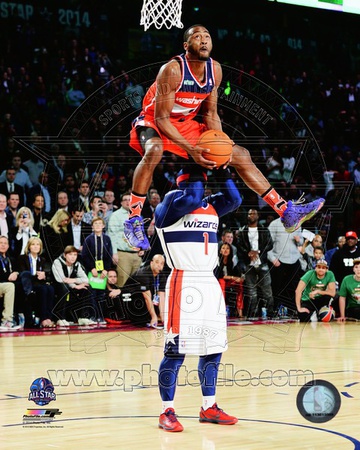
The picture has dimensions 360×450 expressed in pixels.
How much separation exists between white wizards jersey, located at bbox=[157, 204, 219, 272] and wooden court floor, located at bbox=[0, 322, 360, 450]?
1.26m

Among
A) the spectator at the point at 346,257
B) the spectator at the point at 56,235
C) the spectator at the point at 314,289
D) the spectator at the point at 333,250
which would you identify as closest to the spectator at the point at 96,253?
the spectator at the point at 56,235

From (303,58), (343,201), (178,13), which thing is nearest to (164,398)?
(178,13)

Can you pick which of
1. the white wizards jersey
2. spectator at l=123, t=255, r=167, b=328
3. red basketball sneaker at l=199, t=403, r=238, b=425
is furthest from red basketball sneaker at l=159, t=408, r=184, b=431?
spectator at l=123, t=255, r=167, b=328

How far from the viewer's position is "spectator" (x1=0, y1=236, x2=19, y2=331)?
45.1 feet

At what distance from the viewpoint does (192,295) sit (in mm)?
6426

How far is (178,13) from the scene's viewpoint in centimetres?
873

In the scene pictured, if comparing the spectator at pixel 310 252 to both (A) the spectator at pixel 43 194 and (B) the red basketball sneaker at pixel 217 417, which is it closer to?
(A) the spectator at pixel 43 194

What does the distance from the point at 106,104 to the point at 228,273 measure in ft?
13.0

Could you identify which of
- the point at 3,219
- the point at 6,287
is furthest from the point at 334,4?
the point at 6,287

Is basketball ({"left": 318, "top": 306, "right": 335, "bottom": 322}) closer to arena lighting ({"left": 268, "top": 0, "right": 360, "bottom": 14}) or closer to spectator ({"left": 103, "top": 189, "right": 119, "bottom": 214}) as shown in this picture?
spectator ({"left": 103, "top": 189, "right": 119, "bottom": 214})

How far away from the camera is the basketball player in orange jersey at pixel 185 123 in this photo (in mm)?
7078

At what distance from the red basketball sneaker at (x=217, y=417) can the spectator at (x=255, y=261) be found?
24.9 feet

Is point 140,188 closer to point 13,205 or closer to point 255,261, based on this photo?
point 13,205

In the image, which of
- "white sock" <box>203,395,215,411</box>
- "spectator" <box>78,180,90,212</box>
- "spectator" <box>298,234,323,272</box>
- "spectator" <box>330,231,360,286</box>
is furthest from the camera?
"spectator" <box>330,231,360,286</box>
